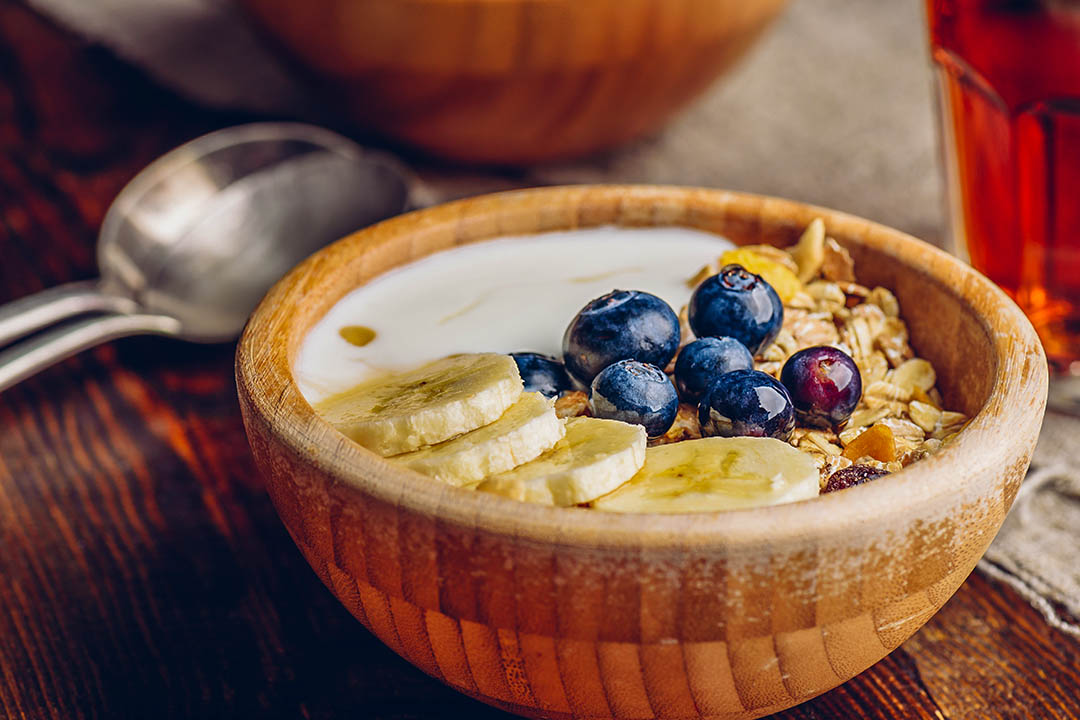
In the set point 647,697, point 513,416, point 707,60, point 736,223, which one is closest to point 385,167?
point 707,60

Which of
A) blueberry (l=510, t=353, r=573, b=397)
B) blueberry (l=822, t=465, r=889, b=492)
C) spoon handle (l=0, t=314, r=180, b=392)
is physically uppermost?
blueberry (l=510, t=353, r=573, b=397)

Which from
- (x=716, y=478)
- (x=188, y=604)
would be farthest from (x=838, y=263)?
(x=188, y=604)

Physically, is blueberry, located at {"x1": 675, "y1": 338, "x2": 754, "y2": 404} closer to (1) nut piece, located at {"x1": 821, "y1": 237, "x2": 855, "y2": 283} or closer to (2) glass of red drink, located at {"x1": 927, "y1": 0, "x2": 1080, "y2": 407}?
(1) nut piece, located at {"x1": 821, "y1": 237, "x2": 855, "y2": 283}

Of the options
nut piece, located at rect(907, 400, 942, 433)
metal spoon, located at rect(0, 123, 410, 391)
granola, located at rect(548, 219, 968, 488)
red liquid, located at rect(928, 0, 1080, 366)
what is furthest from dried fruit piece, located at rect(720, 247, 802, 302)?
metal spoon, located at rect(0, 123, 410, 391)

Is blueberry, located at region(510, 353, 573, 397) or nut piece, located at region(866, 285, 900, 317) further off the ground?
blueberry, located at region(510, 353, 573, 397)

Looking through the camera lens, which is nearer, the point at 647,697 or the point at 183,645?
the point at 647,697

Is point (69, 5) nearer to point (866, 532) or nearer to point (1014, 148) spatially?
point (1014, 148)

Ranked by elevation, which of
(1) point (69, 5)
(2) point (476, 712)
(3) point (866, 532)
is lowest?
(2) point (476, 712)

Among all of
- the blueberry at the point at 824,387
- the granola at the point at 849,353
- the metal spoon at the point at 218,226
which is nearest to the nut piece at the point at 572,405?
the granola at the point at 849,353
